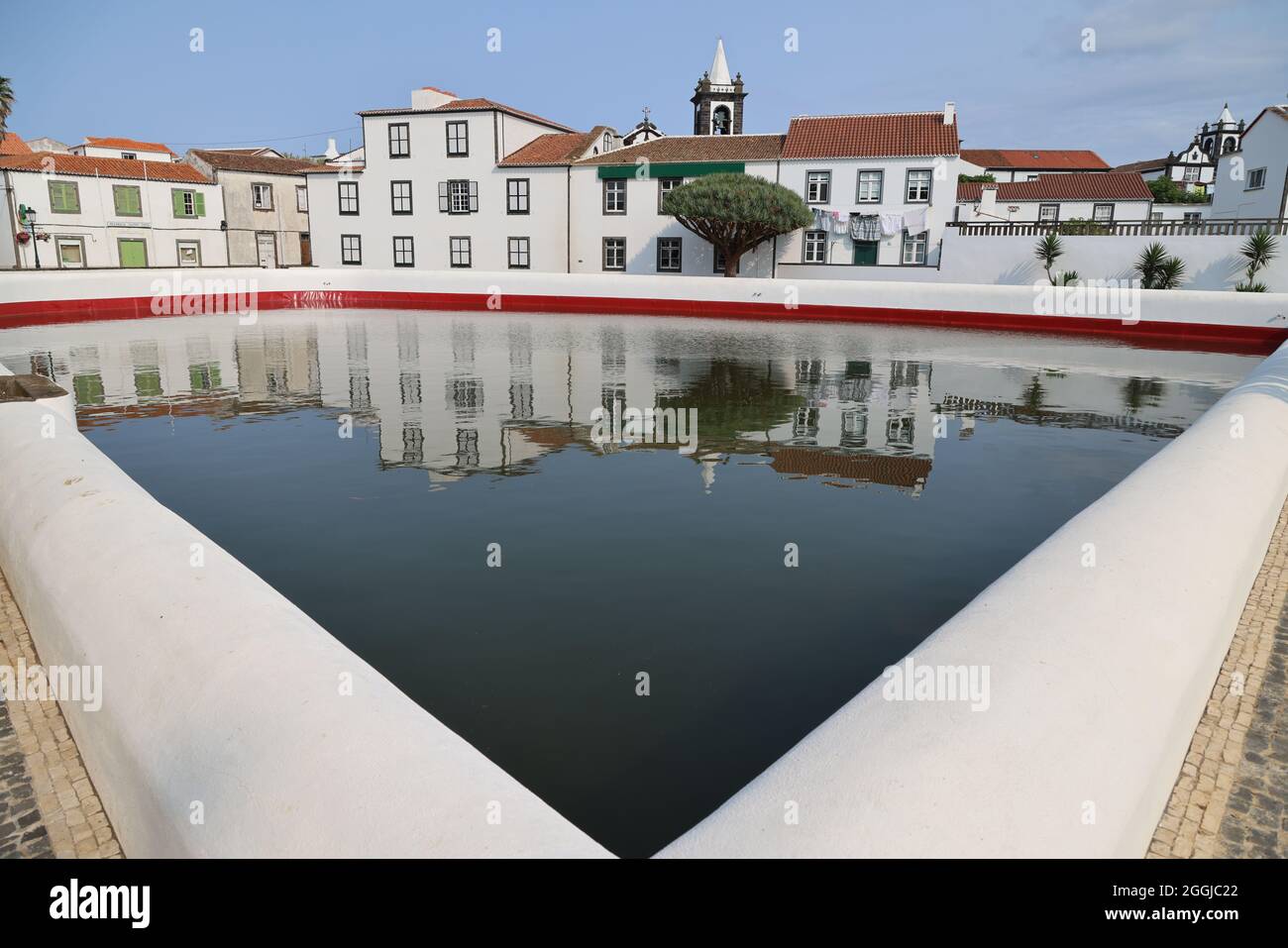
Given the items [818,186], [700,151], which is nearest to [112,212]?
[700,151]

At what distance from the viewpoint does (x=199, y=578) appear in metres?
4.00

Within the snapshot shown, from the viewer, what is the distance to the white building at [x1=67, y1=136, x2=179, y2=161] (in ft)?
218

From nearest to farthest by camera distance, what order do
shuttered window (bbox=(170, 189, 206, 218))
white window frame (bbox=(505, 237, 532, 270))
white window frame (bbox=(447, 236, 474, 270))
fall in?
white window frame (bbox=(505, 237, 532, 270)), white window frame (bbox=(447, 236, 474, 270)), shuttered window (bbox=(170, 189, 206, 218))

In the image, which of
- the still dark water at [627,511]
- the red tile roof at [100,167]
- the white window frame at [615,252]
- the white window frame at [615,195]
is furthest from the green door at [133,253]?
the still dark water at [627,511]

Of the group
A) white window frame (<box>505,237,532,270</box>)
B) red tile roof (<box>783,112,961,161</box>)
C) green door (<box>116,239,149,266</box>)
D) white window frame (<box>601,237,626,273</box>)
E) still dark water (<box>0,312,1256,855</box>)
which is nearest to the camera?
still dark water (<box>0,312,1256,855</box>)

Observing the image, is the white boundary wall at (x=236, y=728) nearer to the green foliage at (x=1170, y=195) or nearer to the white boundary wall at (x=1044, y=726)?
the white boundary wall at (x=1044, y=726)

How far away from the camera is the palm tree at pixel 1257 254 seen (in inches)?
1179

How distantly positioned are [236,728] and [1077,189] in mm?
74859

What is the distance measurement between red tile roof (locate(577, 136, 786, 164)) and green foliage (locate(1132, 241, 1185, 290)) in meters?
15.9

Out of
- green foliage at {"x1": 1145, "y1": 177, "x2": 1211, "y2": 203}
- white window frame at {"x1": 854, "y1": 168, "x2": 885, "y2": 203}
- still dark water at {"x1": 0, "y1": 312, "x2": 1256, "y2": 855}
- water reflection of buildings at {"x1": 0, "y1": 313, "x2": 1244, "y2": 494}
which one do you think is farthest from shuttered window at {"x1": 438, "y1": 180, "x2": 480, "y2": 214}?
green foliage at {"x1": 1145, "y1": 177, "x2": 1211, "y2": 203}

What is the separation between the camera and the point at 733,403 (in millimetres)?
14891

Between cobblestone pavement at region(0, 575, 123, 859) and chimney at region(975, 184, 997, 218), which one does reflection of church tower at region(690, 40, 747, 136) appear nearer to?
chimney at region(975, 184, 997, 218)

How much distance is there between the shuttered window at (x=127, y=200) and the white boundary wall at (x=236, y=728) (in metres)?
55.9
